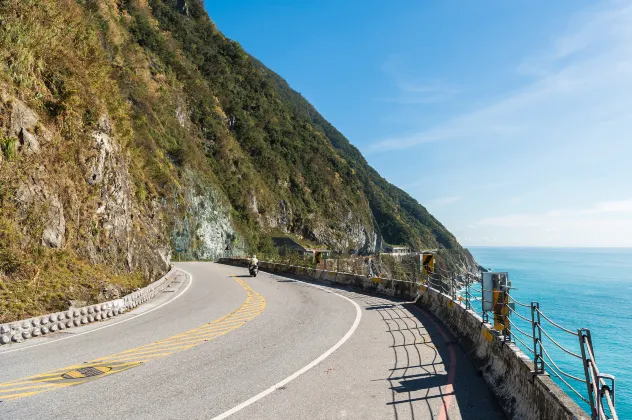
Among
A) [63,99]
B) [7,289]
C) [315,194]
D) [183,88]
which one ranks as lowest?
[7,289]

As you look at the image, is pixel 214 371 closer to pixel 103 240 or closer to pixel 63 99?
pixel 103 240

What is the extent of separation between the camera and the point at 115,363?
25.0ft

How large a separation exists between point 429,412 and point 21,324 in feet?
32.4

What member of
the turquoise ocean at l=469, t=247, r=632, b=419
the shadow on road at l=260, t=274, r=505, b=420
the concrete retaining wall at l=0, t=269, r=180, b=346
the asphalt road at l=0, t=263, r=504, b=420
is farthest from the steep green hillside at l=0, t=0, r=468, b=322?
the turquoise ocean at l=469, t=247, r=632, b=419

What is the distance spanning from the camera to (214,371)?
23.3 feet

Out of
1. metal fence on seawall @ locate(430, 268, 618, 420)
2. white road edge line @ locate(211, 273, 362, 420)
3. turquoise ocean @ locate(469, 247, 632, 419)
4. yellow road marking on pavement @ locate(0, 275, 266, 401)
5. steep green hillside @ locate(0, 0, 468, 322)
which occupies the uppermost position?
steep green hillside @ locate(0, 0, 468, 322)

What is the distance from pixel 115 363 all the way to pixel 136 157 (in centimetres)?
2385

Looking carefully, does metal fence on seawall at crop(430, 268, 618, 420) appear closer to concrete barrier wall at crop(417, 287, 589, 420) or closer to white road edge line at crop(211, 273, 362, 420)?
concrete barrier wall at crop(417, 287, 589, 420)

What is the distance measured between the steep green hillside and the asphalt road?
378 cm

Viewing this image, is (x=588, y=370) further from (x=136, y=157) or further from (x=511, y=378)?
(x=136, y=157)

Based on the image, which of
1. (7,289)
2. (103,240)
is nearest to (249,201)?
(103,240)

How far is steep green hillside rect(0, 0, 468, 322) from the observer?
45.3 ft

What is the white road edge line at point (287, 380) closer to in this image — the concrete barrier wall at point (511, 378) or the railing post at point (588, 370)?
the concrete barrier wall at point (511, 378)

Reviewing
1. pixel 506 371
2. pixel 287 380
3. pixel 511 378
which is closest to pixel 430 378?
pixel 506 371
